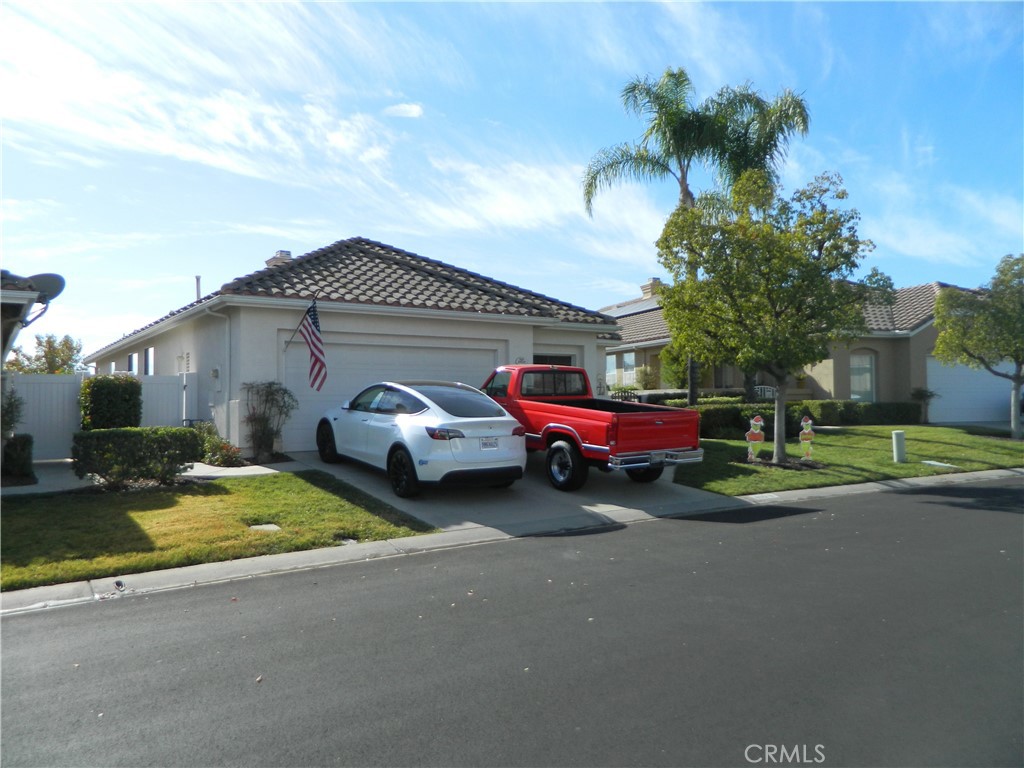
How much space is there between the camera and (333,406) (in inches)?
574

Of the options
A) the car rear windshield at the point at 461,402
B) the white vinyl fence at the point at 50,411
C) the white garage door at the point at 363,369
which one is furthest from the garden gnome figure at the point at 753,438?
the white vinyl fence at the point at 50,411

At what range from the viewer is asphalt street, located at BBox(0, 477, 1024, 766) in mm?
3842

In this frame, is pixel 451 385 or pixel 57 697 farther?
pixel 451 385

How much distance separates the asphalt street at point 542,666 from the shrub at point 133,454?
14.1ft

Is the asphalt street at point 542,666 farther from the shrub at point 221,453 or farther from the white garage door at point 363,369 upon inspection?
the white garage door at point 363,369

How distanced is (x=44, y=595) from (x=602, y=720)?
16.8 ft

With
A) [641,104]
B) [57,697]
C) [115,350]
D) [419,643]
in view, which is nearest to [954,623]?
[419,643]

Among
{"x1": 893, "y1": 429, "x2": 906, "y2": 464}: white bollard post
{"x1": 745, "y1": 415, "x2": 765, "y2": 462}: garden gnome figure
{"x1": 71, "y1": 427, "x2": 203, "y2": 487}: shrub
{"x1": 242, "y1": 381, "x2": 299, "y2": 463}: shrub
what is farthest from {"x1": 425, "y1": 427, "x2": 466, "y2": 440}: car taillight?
{"x1": 893, "y1": 429, "x2": 906, "y2": 464}: white bollard post

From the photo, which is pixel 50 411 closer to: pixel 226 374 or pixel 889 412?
pixel 226 374

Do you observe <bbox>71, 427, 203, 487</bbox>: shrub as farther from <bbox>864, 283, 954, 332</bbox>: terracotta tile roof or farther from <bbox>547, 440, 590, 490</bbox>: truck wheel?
<bbox>864, 283, 954, 332</bbox>: terracotta tile roof

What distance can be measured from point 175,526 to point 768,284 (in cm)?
1121

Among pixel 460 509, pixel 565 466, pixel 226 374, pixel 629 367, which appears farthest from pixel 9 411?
pixel 629 367

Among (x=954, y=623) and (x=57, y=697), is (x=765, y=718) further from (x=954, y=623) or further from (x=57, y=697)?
(x=57, y=697)

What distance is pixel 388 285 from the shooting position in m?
15.9
